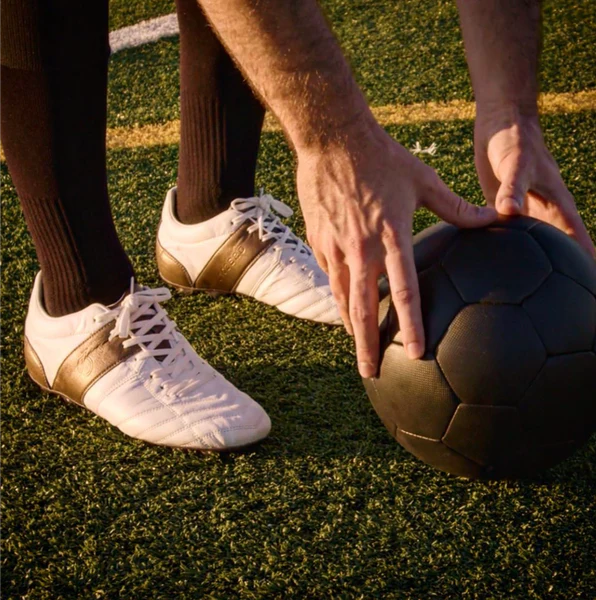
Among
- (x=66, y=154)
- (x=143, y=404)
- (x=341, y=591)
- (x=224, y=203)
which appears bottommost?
(x=341, y=591)

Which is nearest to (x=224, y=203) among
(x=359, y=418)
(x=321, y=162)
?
(x=359, y=418)

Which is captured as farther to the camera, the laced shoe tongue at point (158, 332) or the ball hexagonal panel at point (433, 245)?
the laced shoe tongue at point (158, 332)

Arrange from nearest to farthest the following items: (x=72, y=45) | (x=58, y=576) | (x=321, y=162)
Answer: (x=321, y=162) → (x=58, y=576) → (x=72, y=45)

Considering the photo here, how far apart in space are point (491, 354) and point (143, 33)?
3623 mm

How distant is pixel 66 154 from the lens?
1.79 m

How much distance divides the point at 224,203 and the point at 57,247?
59 cm

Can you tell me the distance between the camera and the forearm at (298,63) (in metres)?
1.39

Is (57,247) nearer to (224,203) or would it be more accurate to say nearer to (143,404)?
(143,404)

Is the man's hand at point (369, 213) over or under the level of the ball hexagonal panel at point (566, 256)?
over

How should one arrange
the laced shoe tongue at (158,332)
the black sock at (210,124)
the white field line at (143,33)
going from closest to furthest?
the laced shoe tongue at (158,332), the black sock at (210,124), the white field line at (143,33)

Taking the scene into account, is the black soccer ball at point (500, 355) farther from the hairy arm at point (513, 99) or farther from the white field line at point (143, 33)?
the white field line at point (143, 33)

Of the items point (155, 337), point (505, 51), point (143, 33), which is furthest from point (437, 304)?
point (143, 33)

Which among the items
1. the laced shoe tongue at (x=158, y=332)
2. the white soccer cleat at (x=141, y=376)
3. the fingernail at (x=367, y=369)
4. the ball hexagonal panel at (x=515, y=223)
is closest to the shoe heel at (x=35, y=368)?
the white soccer cleat at (x=141, y=376)

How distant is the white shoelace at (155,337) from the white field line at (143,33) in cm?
277
